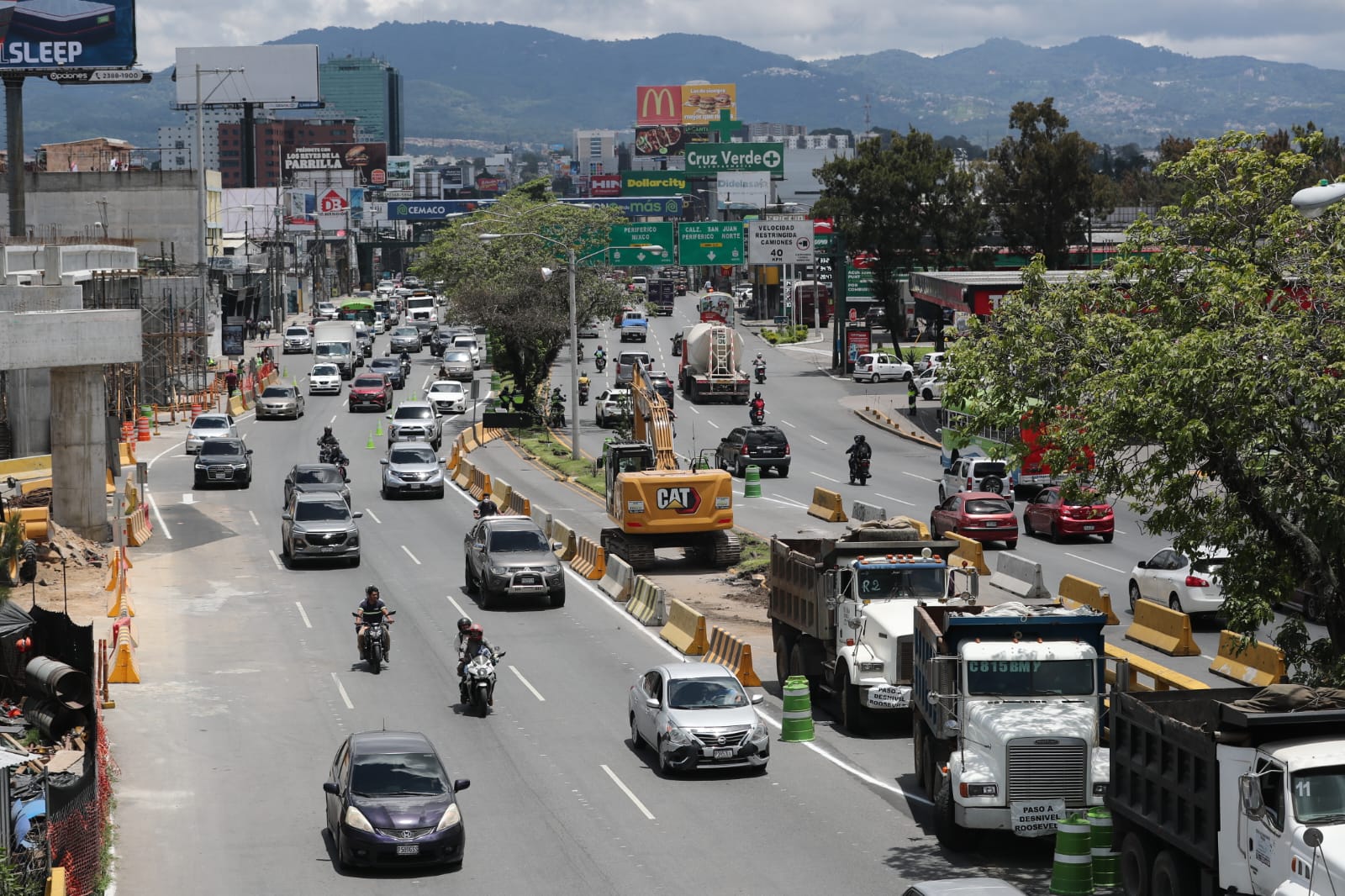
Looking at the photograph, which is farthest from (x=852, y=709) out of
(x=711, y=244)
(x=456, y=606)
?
(x=711, y=244)

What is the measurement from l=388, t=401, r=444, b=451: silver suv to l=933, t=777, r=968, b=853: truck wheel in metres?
43.4

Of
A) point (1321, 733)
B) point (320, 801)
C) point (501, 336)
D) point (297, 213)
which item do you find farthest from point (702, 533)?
point (297, 213)

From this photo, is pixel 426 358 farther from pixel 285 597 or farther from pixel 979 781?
pixel 979 781

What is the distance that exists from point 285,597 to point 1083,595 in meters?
17.0

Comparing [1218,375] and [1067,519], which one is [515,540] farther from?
[1218,375]

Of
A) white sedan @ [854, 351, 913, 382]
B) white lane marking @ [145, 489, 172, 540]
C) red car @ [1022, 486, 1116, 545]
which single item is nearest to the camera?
red car @ [1022, 486, 1116, 545]

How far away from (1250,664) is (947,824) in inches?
384

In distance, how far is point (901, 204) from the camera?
97.8 meters

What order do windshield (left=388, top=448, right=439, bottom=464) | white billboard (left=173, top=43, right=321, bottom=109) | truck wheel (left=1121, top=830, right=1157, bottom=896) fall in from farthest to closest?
white billboard (left=173, top=43, right=321, bottom=109) < windshield (left=388, top=448, right=439, bottom=464) < truck wheel (left=1121, top=830, right=1157, bottom=896)

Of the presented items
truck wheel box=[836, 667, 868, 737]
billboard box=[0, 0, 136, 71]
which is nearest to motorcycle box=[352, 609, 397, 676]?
truck wheel box=[836, 667, 868, 737]

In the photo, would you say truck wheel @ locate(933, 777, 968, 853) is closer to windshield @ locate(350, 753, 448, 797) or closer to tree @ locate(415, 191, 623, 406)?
windshield @ locate(350, 753, 448, 797)

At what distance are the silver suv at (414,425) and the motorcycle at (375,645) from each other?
30733 mm

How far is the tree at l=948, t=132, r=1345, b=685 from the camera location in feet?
57.9

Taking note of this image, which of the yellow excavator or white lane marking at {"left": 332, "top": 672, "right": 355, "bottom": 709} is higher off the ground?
the yellow excavator
